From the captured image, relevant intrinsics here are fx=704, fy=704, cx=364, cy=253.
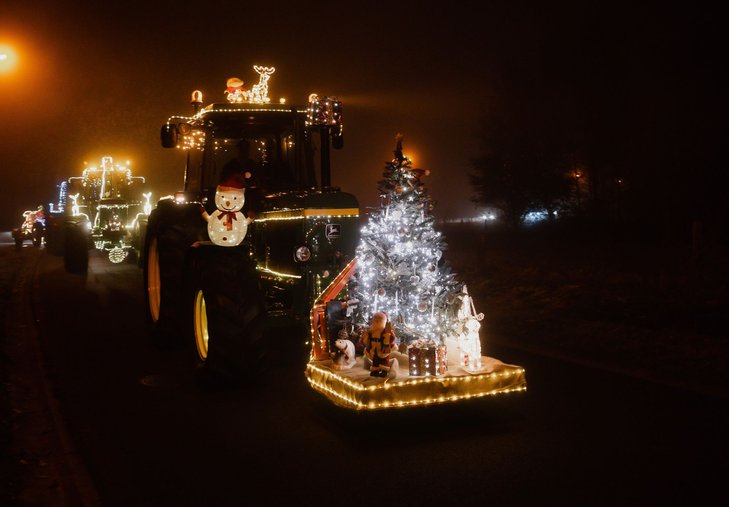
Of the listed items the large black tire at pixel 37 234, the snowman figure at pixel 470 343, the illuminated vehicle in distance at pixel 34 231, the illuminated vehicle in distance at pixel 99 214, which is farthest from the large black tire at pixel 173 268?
the large black tire at pixel 37 234

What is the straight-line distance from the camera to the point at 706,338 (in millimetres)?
9102

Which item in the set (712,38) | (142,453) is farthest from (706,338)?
(712,38)

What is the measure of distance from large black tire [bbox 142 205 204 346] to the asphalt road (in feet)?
2.66

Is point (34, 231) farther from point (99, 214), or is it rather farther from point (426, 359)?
point (426, 359)

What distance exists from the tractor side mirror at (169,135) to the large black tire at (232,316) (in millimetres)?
2368

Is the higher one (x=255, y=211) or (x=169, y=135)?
(x=169, y=135)

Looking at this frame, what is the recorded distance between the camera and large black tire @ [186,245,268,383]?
21.7ft

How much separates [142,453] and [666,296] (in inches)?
412

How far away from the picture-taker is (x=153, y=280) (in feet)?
33.3

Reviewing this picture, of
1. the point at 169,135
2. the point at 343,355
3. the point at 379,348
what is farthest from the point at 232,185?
the point at 379,348

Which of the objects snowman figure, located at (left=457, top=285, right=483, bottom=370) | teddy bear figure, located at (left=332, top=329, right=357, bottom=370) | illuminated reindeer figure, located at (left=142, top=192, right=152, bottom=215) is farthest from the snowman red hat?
illuminated reindeer figure, located at (left=142, top=192, right=152, bottom=215)

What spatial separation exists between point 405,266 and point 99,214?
14459 mm

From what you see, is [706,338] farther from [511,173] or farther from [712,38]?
[511,173]

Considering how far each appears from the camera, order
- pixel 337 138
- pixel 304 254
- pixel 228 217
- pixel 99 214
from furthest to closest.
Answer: pixel 99 214 → pixel 337 138 → pixel 304 254 → pixel 228 217
